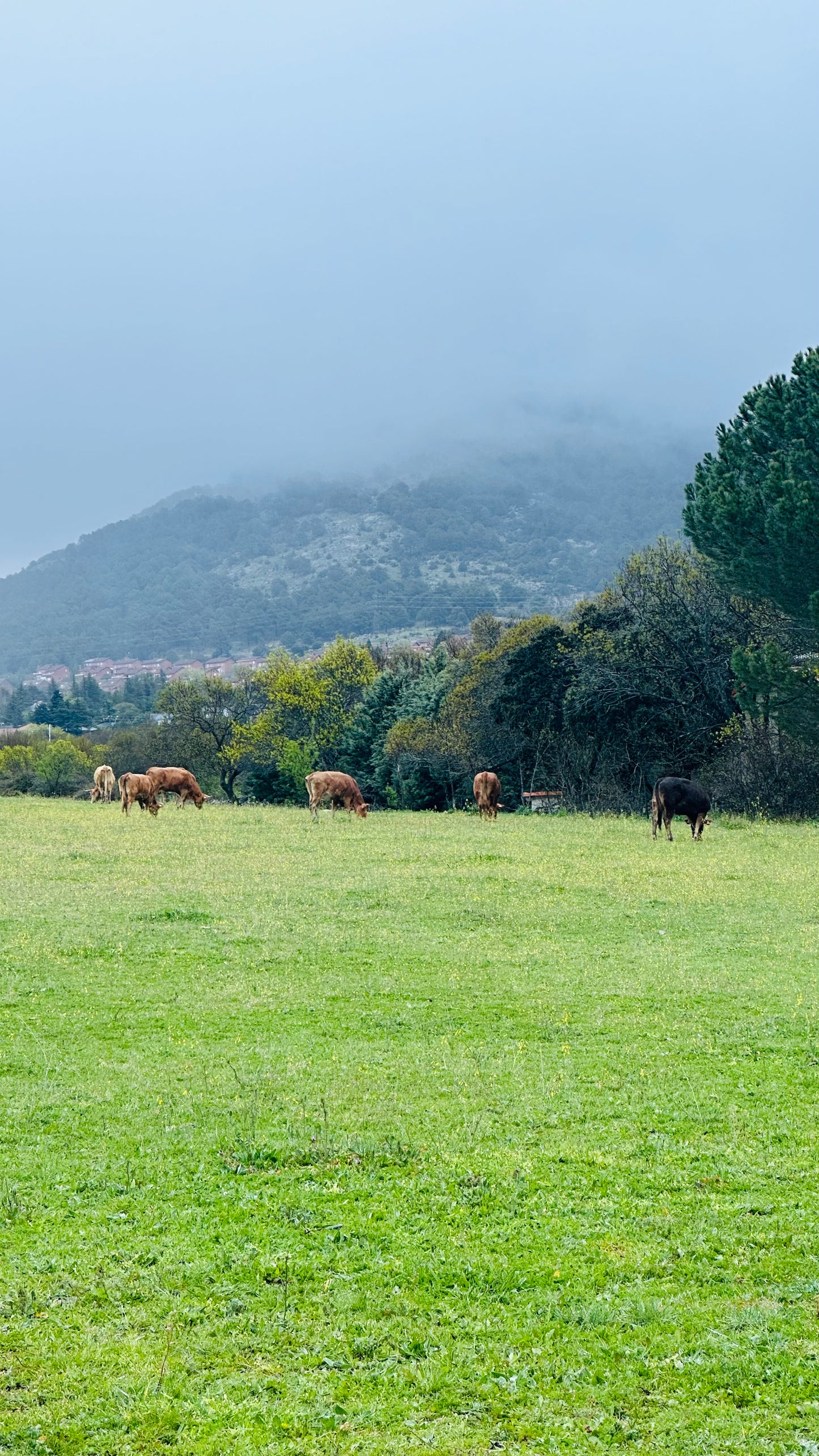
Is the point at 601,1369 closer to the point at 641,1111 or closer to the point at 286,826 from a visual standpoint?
the point at 641,1111

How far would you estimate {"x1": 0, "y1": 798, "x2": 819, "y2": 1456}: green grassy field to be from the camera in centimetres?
493

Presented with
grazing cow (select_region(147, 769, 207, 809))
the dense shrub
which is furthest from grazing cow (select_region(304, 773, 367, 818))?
the dense shrub

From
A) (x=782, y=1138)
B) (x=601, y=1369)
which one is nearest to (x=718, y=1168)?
(x=782, y=1138)

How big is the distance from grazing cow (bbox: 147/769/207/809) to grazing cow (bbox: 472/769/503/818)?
10114 mm

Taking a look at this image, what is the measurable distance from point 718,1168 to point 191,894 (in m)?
13.4

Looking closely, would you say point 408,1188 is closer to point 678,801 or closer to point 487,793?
point 678,801

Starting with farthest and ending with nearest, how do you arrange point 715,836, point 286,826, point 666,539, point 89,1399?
1. point 666,539
2. point 286,826
3. point 715,836
4. point 89,1399

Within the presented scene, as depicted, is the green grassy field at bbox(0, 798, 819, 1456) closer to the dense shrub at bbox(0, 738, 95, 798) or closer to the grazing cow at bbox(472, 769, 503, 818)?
the grazing cow at bbox(472, 769, 503, 818)

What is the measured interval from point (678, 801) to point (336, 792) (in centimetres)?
1369

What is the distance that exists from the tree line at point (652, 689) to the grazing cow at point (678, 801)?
709cm

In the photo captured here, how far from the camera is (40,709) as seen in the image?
14900 centimetres

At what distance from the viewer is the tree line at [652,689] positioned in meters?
35.5

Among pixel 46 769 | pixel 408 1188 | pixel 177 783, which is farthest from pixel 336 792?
pixel 46 769

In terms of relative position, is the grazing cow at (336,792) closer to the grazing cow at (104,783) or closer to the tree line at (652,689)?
the tree line at (652,689)
